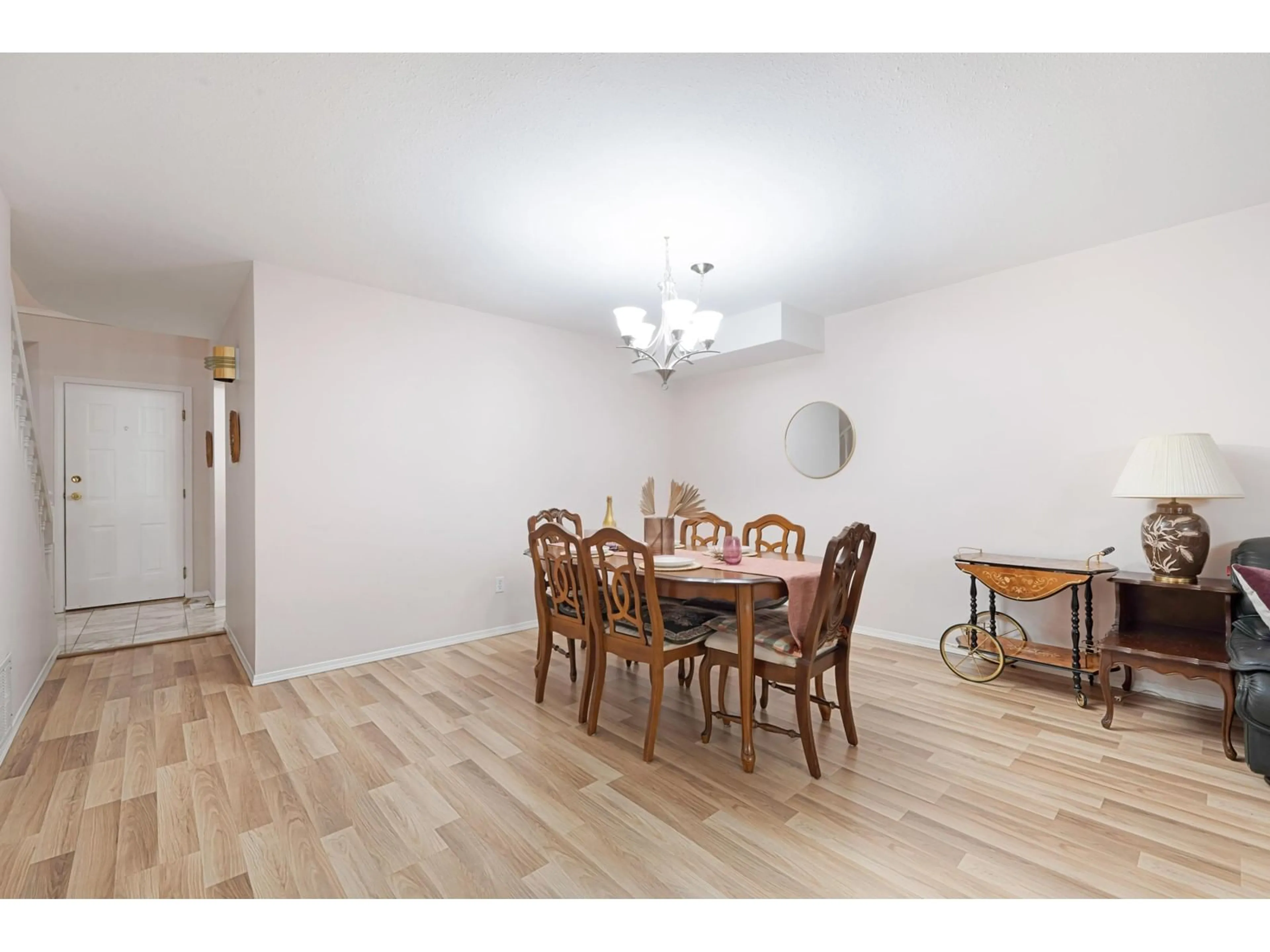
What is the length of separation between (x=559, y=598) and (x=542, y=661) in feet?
1.31

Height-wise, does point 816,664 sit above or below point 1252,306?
below

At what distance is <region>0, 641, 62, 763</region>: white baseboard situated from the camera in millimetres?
2309

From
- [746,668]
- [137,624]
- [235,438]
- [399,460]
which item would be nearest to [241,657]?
[235,438]

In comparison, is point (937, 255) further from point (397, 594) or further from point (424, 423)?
point (397, 594)

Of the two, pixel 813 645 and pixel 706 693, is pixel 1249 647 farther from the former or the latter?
pixel 706 693

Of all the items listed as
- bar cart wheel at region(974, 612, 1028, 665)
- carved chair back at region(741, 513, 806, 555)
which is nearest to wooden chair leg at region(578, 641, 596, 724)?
carved chair back at region(741, 513, 806, 555)

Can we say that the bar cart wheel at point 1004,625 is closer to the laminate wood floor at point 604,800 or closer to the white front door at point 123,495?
the laminate wood floor at point 604,800

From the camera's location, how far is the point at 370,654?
3.56 metres

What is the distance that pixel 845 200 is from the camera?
2549mm

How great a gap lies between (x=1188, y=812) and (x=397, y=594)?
3.89 metres

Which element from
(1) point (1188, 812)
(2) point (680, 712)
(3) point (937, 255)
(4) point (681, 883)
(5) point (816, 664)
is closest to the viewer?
(4) point (681, 883)

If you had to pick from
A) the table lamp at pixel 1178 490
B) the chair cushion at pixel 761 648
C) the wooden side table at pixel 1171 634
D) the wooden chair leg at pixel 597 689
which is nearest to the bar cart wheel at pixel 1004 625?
the wooden side table at pixel 1171 634
